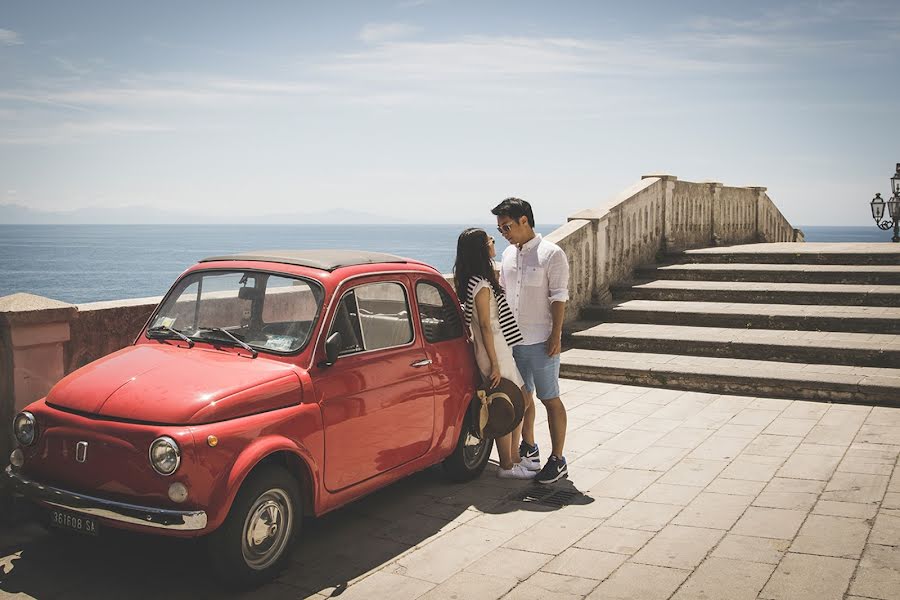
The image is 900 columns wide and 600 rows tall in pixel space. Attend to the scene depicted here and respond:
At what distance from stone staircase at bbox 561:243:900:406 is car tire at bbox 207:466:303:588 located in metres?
6.21

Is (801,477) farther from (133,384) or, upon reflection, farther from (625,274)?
(625,274)

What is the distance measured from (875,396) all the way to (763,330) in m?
2.41

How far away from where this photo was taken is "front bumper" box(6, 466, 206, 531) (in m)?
4.35

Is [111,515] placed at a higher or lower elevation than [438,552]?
higher

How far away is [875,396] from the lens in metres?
8.86

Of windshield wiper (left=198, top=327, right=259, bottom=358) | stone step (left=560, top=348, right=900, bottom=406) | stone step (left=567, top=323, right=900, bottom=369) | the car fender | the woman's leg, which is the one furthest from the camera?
stone step (left=567, top=323, right=900, bottom=369)

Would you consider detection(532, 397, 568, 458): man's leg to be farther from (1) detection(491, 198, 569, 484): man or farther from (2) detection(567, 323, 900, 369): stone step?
(2) detection(567, 323, 900, 369): stone step

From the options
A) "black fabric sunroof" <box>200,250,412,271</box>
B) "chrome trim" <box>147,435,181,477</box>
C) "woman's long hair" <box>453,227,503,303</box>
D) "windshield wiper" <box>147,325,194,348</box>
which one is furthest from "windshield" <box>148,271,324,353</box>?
"woman's long hair" <box>453,227,503,303</box>

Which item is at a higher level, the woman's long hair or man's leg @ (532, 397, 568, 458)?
the woman's long hair

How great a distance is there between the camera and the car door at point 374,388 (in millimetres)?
5254

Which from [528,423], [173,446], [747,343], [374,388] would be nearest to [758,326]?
[747,343]

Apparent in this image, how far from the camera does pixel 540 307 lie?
21.9 ft

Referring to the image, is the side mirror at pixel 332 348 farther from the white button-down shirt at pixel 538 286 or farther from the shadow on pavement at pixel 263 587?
the white button-down shirt at pixel 538 286

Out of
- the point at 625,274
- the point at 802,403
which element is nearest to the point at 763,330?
the point at 802,403
